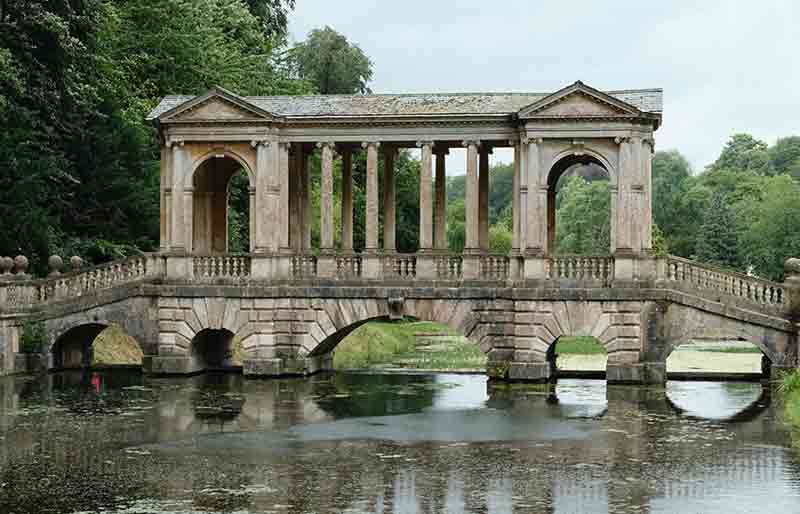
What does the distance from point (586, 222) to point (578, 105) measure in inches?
2810

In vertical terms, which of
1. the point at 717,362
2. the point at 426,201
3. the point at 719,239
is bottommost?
the point at 717,362

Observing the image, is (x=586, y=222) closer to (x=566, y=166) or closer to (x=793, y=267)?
(x=566, y=166)

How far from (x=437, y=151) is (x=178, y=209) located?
313 inches

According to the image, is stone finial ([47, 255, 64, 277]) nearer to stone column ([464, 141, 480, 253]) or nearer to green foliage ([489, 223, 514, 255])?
stone column ([464, 141, 480, 253])

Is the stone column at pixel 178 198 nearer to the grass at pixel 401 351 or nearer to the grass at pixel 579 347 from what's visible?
the grass at pixel 401 351

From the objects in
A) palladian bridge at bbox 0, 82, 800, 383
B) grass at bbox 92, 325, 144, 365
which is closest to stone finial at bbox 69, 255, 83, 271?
palladian bridge at bbox 0, 82, 800, 383

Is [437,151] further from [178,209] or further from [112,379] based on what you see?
[112,379]

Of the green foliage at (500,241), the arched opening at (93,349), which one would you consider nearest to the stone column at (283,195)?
the arched opening at (93,349)

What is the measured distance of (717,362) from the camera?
45.2 meters

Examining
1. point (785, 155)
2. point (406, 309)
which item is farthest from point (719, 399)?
point (785, 155)

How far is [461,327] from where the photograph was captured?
36438 mm

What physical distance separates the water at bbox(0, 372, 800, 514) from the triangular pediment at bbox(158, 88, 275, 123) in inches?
294

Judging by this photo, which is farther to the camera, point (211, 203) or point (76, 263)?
point (211, 203)

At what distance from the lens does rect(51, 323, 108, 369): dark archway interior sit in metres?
39.7
